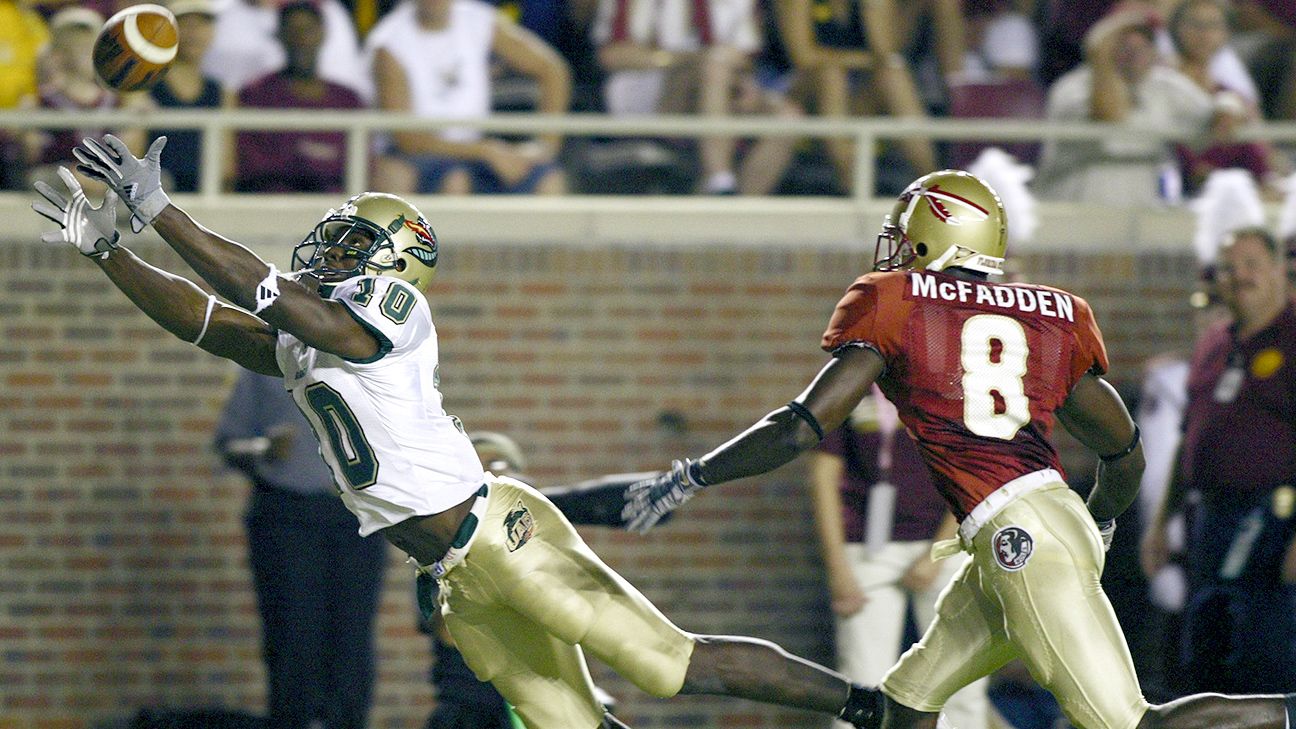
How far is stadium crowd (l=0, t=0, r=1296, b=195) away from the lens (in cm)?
837

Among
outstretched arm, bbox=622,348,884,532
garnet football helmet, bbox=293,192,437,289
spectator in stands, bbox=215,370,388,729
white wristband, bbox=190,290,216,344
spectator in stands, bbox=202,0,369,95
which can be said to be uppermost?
spectator in stands, bbox=202,0,369,95

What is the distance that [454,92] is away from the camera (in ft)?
28.0

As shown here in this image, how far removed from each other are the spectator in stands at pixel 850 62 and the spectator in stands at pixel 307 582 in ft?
9.82

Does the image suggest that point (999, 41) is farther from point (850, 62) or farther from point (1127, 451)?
point (1127, 451)

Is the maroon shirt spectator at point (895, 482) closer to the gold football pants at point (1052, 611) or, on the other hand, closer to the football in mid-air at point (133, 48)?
the gold football pants at point (1052, 611)

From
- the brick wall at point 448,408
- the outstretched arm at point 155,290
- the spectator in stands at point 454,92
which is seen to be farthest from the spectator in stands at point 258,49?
the outstretched arm at point 155,290

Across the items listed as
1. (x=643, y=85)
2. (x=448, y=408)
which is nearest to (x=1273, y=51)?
(x=643, y=85)

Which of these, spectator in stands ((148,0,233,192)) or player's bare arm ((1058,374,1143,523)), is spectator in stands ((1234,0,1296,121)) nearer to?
player's bare arm ((1058,374,1143,523))

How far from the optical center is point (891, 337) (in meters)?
4.90

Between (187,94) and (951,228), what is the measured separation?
14.7ft

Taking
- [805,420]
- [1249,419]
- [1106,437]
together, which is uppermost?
[805,420]

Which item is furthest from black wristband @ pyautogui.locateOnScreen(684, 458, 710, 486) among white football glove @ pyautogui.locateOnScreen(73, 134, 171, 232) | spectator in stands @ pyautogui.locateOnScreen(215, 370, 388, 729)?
spectator in stands @ pyautogui.locateOnScreen(215, 370, 388, 729)

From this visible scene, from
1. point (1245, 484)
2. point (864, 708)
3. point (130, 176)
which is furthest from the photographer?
point (1245, 484)

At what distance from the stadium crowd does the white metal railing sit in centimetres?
22
